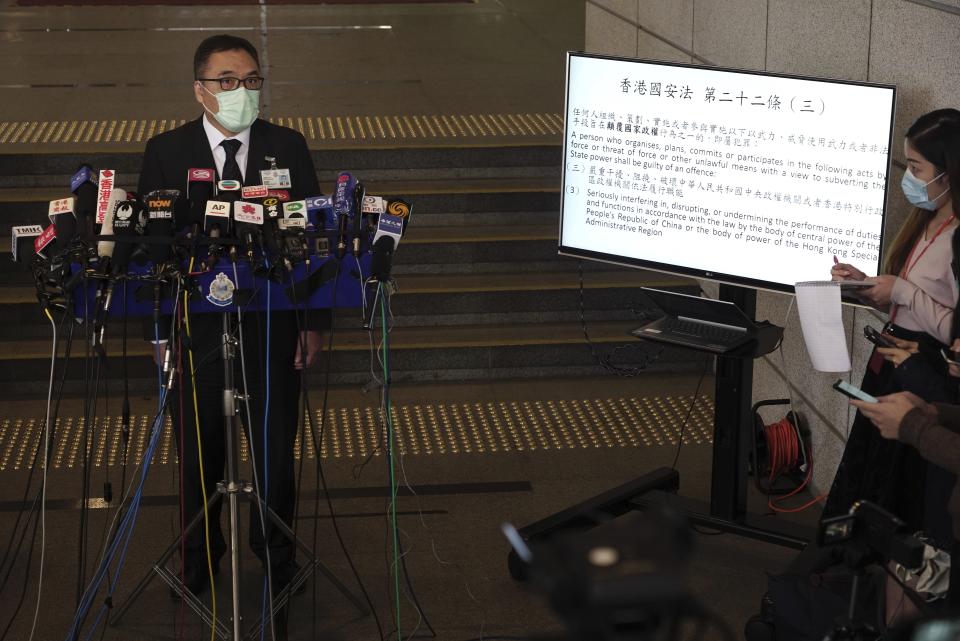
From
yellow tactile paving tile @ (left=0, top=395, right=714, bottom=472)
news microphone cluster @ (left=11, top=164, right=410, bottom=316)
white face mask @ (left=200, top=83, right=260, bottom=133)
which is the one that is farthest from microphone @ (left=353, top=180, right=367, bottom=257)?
yellow tactile paving tile @ (left=0, top=395, right=714, bottom=472)

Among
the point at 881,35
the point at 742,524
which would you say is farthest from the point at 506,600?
the point at 881,35

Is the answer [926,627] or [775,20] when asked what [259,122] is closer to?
[775,20]

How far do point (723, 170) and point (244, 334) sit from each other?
5.19 ft

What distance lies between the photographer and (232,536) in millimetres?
3318

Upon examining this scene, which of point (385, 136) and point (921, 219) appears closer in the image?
point (921, 219)

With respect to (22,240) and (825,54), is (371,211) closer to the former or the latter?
(22,240)

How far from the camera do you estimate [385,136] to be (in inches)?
287

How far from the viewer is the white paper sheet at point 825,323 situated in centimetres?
350

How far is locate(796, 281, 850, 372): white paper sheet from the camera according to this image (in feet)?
11.5

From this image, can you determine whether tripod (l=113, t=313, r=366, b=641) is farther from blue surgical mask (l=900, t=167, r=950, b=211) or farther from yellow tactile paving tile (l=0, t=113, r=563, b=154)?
yellow tactile paving tile (l=0, t=113, r=563, b=154)

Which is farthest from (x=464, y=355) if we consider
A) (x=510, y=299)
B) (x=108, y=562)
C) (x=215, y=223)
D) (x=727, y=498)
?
(x=215, y=223)

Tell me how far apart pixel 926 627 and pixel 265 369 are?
2.62 metres

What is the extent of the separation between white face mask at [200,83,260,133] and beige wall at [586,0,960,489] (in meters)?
1.81

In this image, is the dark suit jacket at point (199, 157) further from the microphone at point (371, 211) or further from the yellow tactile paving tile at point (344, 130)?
the yellow tactile paving tile at point (344, 130)
